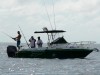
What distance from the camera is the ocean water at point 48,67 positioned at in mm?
37125

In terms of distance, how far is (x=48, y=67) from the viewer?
4191cm

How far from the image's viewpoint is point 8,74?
116ft

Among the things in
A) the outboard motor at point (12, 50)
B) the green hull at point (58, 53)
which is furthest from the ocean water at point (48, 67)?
the outboard motor at point (12, 50)

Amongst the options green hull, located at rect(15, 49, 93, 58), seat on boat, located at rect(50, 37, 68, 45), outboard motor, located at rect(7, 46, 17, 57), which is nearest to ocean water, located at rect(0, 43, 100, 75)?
green hull, located at rect(15, 49, 93, 58)

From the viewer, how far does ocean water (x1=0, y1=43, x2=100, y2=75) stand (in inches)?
1462

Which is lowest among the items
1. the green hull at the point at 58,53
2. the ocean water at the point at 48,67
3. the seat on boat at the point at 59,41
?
the ocean water at the point at 48,67

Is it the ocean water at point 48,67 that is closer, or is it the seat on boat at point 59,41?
Answer: the ocean water at point 48,67

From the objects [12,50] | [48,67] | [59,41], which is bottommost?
[48,67]

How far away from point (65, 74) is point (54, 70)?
11.9 ft

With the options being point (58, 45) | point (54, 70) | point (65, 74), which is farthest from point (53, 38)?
point (65, 74)

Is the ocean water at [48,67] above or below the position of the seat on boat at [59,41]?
below

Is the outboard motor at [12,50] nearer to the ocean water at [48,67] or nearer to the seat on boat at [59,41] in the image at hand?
the ocean water at [48,67]

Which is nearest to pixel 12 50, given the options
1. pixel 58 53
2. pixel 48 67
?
pixel 58 53

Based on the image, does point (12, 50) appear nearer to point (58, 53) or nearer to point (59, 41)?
point (59, 41)
